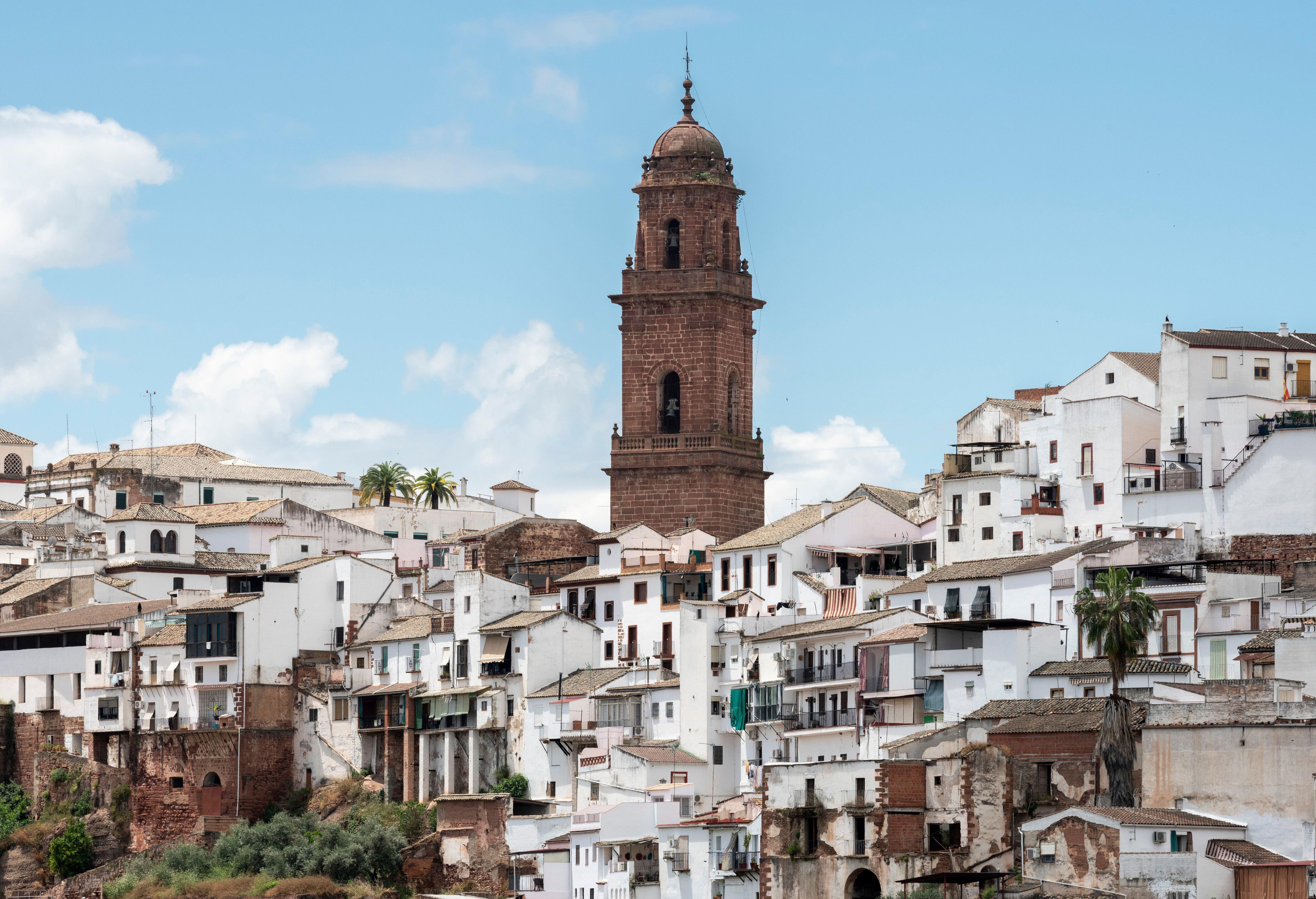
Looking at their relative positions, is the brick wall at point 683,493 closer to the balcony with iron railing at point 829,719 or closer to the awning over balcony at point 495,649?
the awning over balcony at point 495,649

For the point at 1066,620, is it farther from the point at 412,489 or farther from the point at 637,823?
the point at 412,489

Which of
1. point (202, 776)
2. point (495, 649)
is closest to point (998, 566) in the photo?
point (495, 649)

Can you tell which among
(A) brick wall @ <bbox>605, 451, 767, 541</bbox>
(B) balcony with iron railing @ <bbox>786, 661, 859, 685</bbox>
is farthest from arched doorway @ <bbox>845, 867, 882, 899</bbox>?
(A) brick wall @ <bbox>605, 451, 767, 541</bbox>

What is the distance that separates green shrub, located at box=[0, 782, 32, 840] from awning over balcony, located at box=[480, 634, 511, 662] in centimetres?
2105

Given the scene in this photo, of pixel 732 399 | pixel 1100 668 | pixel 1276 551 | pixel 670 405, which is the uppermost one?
pixel 732 399

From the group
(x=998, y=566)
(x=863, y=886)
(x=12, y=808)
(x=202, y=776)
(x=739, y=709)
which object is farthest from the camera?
(x=12, y=808)

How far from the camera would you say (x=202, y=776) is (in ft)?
313

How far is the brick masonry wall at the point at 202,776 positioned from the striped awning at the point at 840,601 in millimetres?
22413

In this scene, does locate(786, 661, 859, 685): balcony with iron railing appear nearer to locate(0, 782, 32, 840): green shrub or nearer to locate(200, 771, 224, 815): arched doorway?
locate(200, 771, 224, 815): arched doorway

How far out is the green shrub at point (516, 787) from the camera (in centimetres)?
8788

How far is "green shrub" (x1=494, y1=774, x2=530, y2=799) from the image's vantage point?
8788 centimetres

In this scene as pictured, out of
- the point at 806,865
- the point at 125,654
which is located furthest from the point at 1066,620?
the point at 125,654

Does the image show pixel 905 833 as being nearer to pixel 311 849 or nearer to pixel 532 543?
pixel 311 849

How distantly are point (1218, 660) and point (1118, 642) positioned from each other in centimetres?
650
